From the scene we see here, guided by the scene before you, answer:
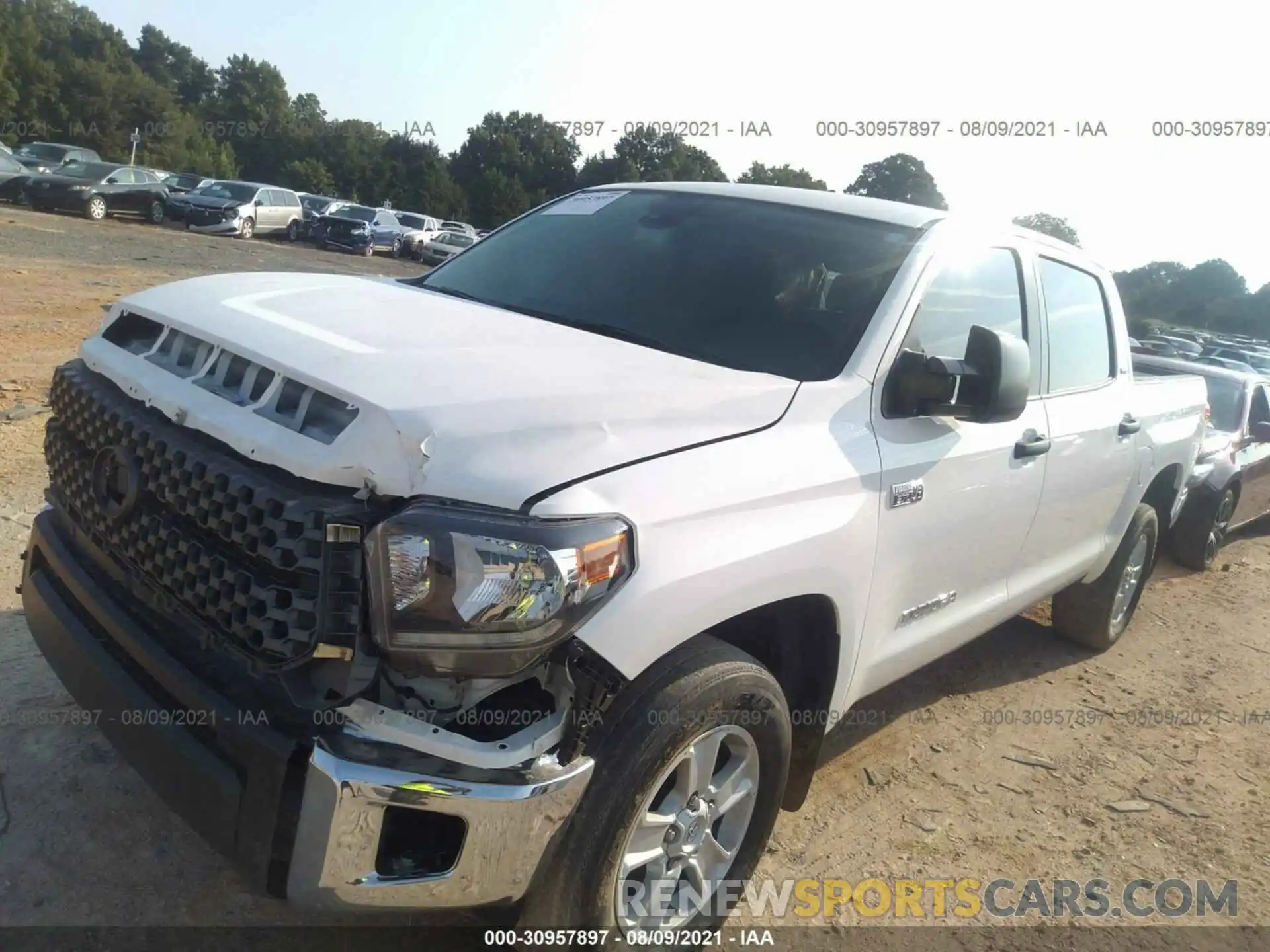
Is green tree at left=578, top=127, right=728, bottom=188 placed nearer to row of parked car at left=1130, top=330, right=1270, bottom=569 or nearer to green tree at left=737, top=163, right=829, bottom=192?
green tree at left=737, top=163, right=829, bottom=192

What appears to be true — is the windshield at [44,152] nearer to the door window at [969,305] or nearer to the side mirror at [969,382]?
the door window at [969,305]

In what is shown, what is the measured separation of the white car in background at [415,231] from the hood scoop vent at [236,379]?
2889 cm

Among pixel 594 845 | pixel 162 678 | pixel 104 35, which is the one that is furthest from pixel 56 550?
pixel 104 35

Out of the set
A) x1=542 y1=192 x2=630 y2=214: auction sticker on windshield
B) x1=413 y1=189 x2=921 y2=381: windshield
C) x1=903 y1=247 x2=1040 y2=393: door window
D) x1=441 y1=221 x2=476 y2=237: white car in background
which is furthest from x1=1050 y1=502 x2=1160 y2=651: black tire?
x1=441 y1=221 x2=476 y2=237: white car in background

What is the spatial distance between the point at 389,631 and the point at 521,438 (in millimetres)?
457

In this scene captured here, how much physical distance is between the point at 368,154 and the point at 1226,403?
190ft

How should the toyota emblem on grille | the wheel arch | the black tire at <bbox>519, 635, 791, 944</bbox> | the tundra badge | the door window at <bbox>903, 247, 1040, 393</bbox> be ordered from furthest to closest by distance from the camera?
the door window at <bbox>903, 247, 1040, 393</bbox> → the tundra badge → the wheel arch → the toyota emblem on grille → the black tire at <bbox>519, 635, 791, 944</bbox>

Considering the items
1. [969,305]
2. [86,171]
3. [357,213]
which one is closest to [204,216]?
[86,171]

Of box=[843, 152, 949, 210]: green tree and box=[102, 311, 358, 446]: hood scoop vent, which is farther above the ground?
box=[843, 152, 949, 210]: green tree

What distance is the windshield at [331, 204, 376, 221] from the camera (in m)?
28.2

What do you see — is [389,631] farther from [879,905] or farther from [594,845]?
[879,905]

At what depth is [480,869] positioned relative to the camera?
6.38 ft

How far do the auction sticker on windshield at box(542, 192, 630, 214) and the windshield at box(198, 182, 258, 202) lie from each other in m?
23.7

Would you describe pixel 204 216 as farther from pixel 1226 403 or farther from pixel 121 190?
pixel 1226 403
